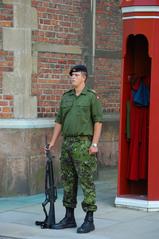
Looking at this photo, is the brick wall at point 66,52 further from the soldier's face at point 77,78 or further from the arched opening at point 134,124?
the soldier's face at point 77,78

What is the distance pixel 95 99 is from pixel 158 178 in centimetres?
179

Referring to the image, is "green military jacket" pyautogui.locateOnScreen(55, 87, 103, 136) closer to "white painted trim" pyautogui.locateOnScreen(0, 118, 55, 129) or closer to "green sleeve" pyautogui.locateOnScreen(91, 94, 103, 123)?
"green sleeve" pyautogui.locateOnScreen(91, 94, 103, 123)

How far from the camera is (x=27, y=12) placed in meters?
10.2

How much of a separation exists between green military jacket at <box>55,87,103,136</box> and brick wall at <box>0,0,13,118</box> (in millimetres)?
2638

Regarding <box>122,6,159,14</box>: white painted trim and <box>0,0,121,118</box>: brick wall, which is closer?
<box>122,6,159,14</box>: white painted trim

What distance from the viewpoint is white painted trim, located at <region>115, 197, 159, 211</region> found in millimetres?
8672

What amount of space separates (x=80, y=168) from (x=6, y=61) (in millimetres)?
3253

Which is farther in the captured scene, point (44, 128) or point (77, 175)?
point (44, 128)

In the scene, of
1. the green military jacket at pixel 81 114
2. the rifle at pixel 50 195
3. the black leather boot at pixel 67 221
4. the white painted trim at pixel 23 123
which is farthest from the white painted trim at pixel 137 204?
the white painted trim at pixel 23 123

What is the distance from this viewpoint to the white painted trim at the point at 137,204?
8672 millimetres

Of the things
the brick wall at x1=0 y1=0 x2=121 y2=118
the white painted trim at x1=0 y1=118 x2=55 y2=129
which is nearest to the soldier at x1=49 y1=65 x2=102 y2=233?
the white painted trim at x1=0 y1=118 x2=55 y2=129

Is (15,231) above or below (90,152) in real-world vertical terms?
below

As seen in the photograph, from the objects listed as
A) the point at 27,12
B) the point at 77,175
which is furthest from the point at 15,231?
the point at 27,12

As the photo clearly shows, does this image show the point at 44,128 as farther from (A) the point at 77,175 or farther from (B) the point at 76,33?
(A) the point at 77,175
